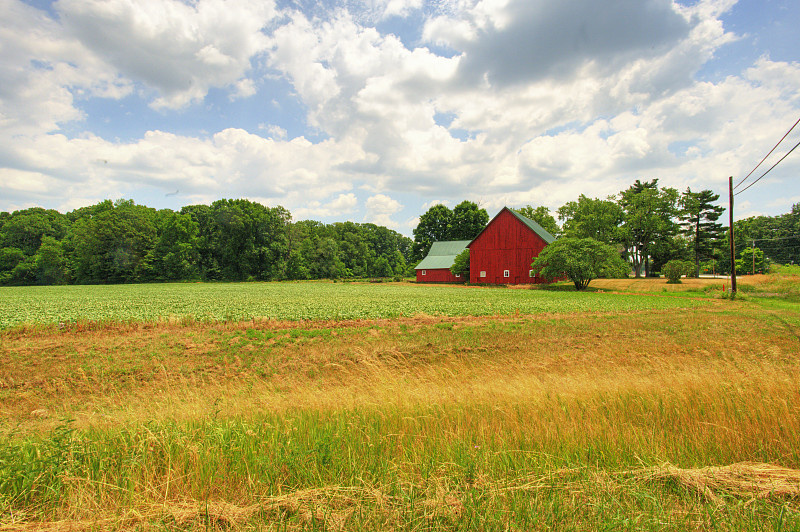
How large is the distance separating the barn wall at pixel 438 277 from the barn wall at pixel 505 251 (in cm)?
798

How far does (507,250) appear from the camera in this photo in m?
51.8

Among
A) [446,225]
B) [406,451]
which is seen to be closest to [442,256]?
[446,225]

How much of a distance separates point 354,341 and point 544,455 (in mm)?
8934

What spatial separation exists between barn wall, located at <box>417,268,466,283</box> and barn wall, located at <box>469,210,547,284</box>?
798 centimetres

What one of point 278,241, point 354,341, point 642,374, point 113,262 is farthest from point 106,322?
point 113,262

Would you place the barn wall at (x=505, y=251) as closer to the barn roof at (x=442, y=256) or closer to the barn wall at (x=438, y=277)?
the barn wall at (x=438, y=277)

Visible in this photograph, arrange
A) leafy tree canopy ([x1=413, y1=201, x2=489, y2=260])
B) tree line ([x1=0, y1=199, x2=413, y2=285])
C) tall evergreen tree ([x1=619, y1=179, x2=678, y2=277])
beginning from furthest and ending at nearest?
leafy tree canopy ([x1=413, y1=201, x2=489, y2=260]) → tree line ([x1=0, y1=199, x2=413, y2=285]) → tall evergreen tree ([x1=619, y1=179, x2=678, y2=277])

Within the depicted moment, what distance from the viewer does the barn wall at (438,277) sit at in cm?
6351

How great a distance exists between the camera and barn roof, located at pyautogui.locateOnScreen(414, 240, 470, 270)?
66562 millimetres

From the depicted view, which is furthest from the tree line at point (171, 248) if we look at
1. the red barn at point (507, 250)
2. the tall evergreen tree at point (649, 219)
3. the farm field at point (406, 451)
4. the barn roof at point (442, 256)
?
the farm field at point (406, 451)

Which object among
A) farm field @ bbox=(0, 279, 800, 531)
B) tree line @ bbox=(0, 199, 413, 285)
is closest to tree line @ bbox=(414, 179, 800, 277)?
tree line @ bbox=(0, 199, 413, 285)

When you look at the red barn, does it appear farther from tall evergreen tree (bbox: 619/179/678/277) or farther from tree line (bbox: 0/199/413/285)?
tree line (bbox: 0/199/413/285)

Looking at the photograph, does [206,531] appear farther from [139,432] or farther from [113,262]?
[113,262]

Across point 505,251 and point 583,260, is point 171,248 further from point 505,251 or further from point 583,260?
point 583,260
